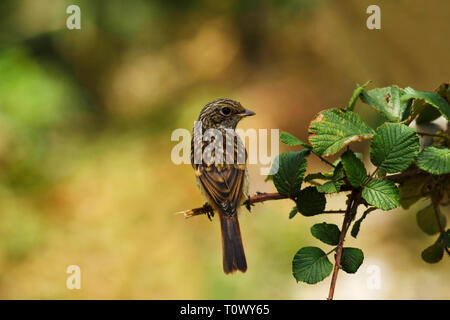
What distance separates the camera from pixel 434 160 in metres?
1.12

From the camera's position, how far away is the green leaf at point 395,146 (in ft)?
3.71

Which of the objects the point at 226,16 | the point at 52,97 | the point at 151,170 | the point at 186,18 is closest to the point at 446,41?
the point at 226,16

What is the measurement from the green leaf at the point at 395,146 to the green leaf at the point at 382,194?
0.04m

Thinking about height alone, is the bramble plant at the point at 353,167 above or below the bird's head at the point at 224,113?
below

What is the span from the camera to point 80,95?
17.4 ft

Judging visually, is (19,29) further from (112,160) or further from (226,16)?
(226,16)

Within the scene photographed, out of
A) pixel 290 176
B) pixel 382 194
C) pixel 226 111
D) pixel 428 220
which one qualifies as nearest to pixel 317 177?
pixel 290 176

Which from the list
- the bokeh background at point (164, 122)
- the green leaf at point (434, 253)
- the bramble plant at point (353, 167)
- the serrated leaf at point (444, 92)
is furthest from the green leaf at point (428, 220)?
the bokeh background at point (164, 122)

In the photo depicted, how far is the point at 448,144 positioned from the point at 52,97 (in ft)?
13.6

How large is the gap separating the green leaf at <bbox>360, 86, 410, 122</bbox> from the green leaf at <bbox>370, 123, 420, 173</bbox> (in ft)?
0.51

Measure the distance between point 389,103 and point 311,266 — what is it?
0.47 m

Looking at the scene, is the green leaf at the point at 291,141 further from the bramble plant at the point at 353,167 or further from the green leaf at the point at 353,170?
the green leaf at the point at 353,170

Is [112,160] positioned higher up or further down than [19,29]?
further down

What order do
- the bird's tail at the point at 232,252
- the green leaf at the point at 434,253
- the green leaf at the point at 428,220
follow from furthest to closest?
the bird's tail at the point at 232,252 → the green leaf at the point at 428,220 → the green leaf at the point at 434,253
